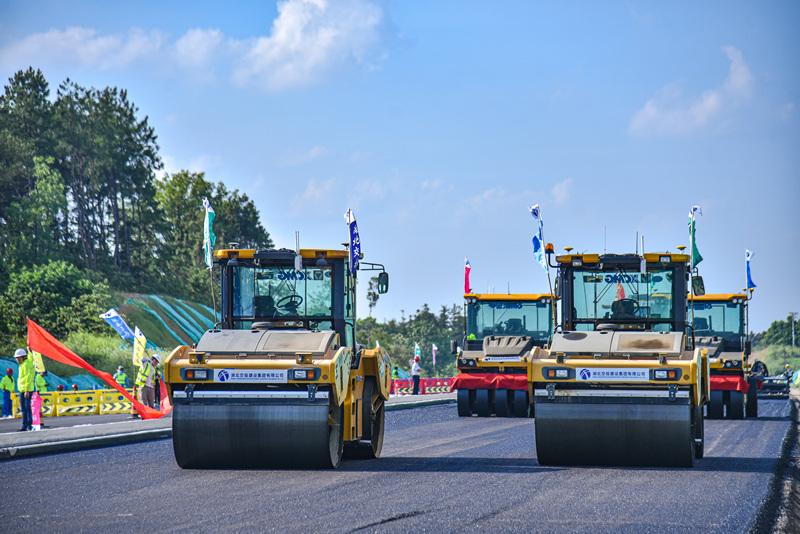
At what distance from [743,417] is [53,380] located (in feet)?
84.4

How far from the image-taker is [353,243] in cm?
1319

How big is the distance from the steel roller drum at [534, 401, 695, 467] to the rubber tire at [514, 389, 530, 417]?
39.8 ft

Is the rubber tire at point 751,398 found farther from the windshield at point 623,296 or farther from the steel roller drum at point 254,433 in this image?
the steel roller drum at point 254,433

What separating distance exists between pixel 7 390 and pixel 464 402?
11.0m

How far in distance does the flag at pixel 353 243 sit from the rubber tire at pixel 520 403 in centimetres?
1112

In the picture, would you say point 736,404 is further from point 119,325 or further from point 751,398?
point 119,325

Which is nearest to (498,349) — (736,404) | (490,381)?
(490,381)

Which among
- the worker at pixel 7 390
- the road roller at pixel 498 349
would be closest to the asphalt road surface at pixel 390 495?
the worker at pixel 7 390

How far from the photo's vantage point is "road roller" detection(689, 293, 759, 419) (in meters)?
22.3

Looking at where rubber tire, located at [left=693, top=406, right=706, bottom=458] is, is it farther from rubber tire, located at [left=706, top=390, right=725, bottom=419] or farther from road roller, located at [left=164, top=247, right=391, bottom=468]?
rubber tire, located at [left=706, top=390, right=725, bottom=419]

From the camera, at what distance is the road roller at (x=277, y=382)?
11.1m

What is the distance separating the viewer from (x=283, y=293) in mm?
12789

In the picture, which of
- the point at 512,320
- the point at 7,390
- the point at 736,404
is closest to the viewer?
the point at 7,390

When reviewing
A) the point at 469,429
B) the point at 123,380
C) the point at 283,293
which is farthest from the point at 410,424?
the point at 123,380
